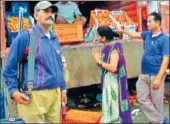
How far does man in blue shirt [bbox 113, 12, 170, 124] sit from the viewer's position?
562 centimetres

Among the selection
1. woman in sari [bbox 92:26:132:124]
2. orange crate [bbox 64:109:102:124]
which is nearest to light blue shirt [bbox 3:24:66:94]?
woman in sari [bbox 92:26:132:124]

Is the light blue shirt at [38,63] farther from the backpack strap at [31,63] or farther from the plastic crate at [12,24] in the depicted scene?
the plastic crate at [12,24]

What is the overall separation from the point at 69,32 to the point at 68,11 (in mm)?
512

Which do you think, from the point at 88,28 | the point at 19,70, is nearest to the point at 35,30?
the point at 19,70

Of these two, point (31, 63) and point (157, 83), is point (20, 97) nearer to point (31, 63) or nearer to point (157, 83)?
point (31, 63)

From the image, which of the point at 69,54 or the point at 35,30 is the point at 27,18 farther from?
the point at 35,30

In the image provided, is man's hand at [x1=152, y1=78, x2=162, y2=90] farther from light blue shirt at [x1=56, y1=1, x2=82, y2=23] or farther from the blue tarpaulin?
light blue shirt at [x1=56, y1=1, x2=82, y2=23]

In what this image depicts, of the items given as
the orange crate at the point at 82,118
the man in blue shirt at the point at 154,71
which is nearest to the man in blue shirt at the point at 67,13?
the man in blue shirt at the point at 154,71

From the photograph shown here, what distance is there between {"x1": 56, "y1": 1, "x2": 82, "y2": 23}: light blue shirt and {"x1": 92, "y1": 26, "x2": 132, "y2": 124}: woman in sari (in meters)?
2.66

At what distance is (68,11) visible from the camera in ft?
26.0

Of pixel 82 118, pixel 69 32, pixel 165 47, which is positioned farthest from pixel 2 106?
pixel 165 47

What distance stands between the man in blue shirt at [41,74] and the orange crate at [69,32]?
3.49 meters

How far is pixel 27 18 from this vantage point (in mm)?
7527

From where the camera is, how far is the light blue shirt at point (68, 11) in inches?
307
